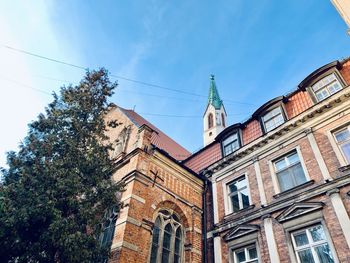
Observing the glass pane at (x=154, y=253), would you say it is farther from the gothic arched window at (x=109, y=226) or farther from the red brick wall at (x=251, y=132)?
the red brick wall at (x=251, y=132)

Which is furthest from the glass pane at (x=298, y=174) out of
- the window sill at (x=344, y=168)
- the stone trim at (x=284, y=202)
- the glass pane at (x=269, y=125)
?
the glass pane at (x=269, y=125)

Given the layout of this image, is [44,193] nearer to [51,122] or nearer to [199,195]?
[51,122]

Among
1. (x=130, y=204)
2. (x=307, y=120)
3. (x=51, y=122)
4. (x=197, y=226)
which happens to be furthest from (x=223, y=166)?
(x=51, y=122)

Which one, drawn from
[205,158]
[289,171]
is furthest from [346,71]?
[205,158]

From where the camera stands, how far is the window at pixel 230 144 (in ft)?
42.5

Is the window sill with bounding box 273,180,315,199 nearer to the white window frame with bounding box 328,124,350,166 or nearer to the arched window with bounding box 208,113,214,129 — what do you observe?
the white window frame with bounding box 328,124,350,166

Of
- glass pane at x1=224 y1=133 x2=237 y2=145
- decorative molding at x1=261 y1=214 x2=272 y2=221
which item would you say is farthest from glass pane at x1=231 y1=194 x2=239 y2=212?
glass pane at x1=224 y1=133 x2=237 y2=145

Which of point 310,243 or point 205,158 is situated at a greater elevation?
point 205,158

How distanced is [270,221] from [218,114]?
84.7 feet

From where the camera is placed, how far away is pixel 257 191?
10406 millimetres

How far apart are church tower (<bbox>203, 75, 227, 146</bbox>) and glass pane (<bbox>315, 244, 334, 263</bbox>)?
23409 mm

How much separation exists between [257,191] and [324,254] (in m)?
3.30

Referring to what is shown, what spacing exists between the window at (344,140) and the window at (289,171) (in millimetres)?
1491

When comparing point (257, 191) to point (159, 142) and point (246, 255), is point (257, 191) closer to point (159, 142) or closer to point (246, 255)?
point (246, 255)
